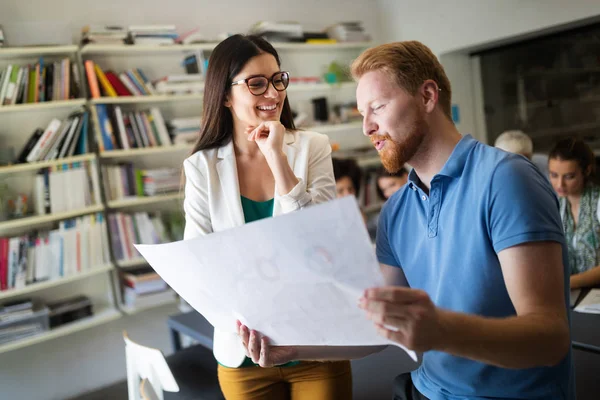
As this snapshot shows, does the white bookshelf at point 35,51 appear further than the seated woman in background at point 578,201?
Yes

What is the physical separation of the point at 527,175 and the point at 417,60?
1.09 feet

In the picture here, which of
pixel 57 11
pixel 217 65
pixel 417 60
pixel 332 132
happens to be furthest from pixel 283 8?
pixel 417 60

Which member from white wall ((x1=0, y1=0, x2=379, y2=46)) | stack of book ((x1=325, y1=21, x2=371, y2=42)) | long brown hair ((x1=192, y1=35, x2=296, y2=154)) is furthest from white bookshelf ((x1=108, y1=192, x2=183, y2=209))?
long brown hair ((x1=192, y1=35, x2=296, y2=154))


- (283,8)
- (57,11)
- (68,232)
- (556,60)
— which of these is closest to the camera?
(68,232)

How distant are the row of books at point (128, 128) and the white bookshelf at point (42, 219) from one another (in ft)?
1.29

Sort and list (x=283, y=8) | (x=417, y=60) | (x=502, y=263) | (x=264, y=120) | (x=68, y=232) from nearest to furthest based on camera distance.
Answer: (x=502, y=263), (x=417, y=60), (x=264, y=120), (x=68, y=232), (x=283, y=8)

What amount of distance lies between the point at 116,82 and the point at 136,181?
66 cm

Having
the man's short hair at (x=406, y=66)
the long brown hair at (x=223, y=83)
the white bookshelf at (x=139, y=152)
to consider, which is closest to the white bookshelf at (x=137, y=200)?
the white bookshelf at (x=139, y=152)

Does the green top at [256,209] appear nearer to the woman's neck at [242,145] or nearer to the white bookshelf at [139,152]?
the woman's neck at [242,145]

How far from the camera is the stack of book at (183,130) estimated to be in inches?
144

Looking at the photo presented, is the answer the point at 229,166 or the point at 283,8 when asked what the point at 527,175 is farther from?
the point at 283,8

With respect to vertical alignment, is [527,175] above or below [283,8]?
below

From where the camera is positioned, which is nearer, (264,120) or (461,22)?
(264,120)

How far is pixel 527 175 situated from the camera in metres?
0.93
